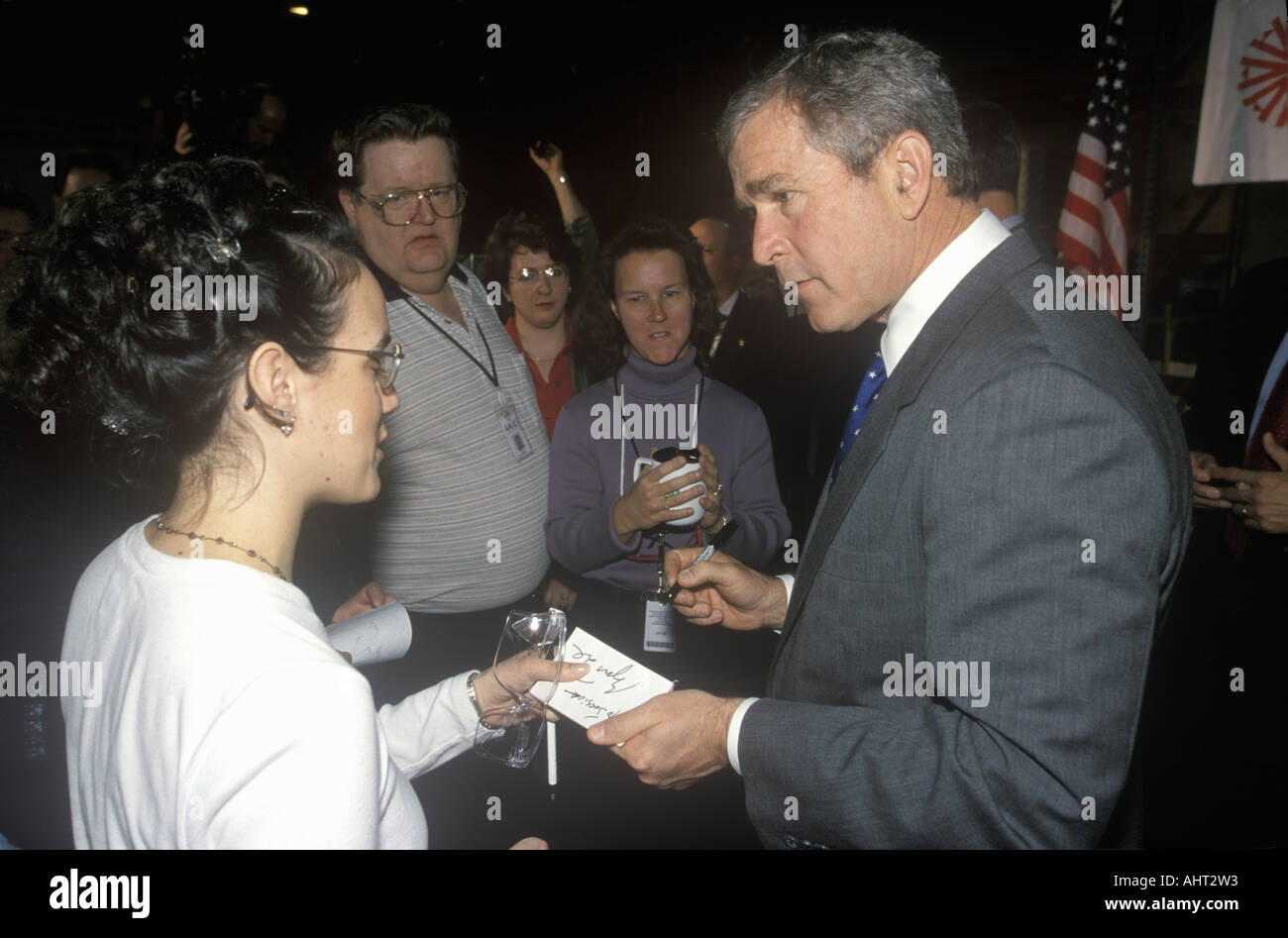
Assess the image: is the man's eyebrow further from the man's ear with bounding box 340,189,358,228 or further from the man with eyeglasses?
the man's ear with bounding box 340,189,358,228

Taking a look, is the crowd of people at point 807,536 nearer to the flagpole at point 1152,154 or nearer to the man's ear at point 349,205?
the man's ear at point 349,205

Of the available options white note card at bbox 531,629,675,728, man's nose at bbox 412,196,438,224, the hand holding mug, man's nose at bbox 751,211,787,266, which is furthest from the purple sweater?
man's nose at bbox 751,211,787,266

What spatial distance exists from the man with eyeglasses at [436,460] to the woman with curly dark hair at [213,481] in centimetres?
117

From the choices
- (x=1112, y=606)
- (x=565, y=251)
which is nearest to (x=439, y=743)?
(x=1112, y=606)

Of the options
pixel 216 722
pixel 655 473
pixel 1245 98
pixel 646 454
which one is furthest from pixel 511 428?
pixel 1245 98

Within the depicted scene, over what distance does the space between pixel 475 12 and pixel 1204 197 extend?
6962mm

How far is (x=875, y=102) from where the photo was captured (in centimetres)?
137

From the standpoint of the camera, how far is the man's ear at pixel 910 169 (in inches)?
53.8

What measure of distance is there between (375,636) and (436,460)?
88cm

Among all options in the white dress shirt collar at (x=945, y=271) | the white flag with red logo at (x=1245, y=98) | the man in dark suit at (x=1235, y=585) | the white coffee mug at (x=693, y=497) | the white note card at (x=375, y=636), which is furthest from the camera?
the white flag with red logo at (x=1245, y=98)

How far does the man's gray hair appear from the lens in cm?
138

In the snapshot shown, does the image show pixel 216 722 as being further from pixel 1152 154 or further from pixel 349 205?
pixel 1152 154

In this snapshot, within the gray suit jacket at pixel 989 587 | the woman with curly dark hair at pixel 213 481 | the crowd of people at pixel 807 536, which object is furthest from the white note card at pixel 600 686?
the woman with curly dark hair at pixel 213 481

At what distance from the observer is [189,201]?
1.14 m
